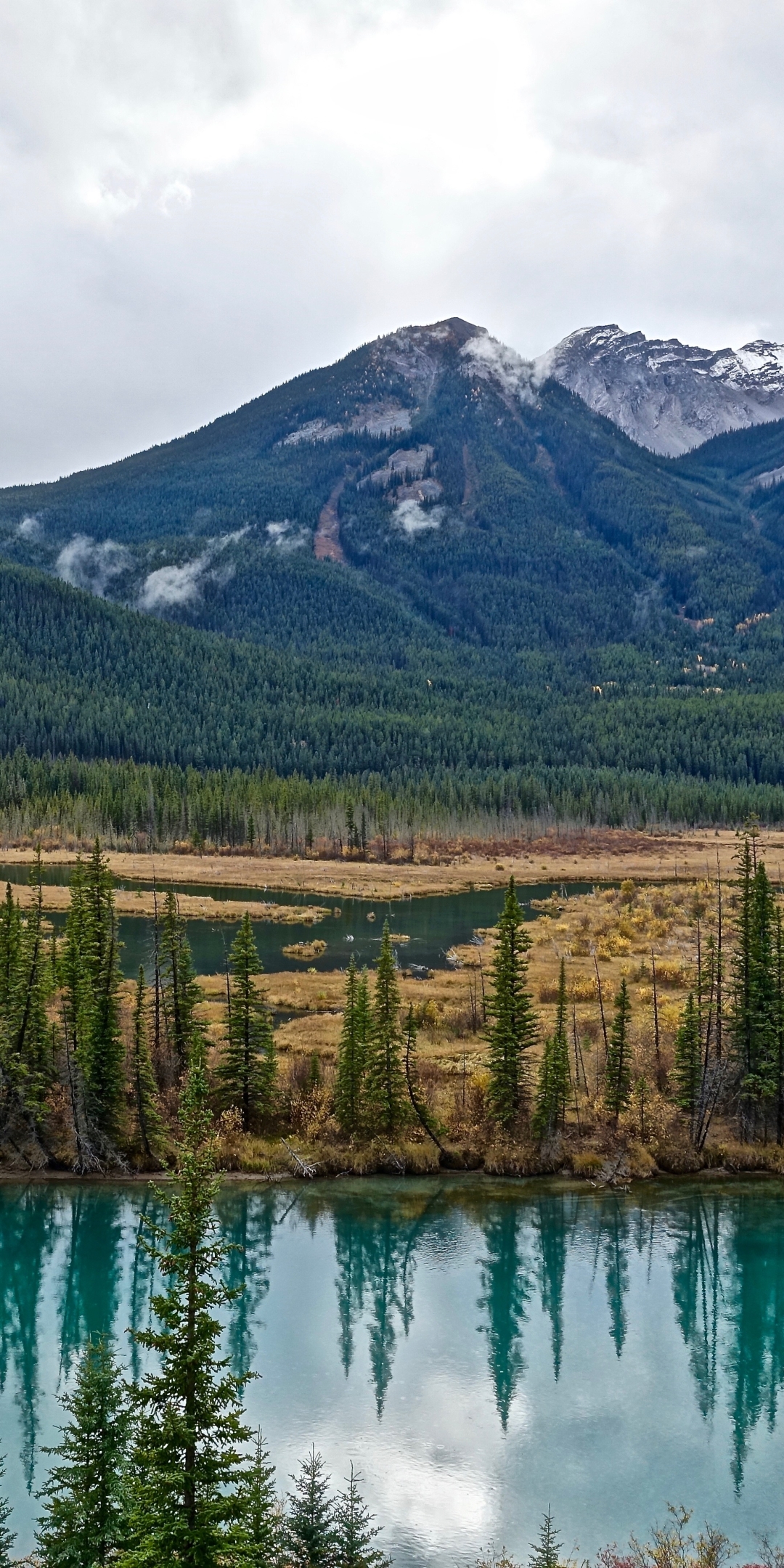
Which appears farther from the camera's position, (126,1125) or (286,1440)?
(126,1125)

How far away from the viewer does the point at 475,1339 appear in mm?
32562

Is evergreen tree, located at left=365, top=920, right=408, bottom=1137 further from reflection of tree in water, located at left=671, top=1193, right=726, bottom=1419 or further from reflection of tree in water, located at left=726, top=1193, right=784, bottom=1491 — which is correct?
reflection of tree in water, located at left=726, top=1193, right=784, bottom=1491

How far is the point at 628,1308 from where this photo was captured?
34.8 meters

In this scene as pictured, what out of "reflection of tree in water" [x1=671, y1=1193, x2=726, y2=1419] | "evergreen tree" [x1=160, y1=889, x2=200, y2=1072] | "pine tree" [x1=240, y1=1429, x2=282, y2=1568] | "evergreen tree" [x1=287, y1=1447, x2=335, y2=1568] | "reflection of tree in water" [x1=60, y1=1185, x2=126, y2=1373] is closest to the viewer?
"pine tree" [x1=240, y1=1429, x2=282, y2=1568]

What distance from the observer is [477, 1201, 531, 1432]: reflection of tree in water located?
99.9 feet

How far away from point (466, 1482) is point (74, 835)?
148 m

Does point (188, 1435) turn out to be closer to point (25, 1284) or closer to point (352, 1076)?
point (25, 1284)

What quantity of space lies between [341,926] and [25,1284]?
62.9 metres

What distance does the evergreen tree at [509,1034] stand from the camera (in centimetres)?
4344

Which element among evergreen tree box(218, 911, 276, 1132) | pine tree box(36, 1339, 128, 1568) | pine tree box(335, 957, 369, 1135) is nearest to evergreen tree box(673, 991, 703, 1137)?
pine tree box(335, 957, 369, 1135)

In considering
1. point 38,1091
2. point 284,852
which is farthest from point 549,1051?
point 284,852

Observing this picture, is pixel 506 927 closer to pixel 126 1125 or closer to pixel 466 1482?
pixel 126 1125

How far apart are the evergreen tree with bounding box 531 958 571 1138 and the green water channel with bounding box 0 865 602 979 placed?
1143 inches

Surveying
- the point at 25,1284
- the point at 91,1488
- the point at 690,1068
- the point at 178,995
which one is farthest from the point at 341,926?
the point at 91,1488
